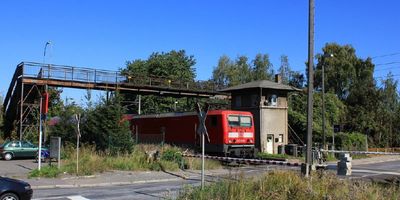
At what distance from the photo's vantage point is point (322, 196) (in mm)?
9273

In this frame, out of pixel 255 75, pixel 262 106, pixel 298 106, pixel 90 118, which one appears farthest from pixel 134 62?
pixel 90 118

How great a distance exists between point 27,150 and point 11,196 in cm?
2492

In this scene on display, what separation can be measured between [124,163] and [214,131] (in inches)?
323

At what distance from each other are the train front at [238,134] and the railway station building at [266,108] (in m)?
8.47

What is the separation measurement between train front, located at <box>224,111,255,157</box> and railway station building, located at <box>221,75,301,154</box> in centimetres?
847

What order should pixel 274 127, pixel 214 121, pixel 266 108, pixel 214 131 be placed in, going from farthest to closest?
pixel 274 127 < pixel 266 108 < pixel 214 121 < pixel 214 131

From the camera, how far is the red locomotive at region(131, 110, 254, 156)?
31883mm

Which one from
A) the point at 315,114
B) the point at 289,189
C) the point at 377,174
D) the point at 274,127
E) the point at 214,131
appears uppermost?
the point at 315,114

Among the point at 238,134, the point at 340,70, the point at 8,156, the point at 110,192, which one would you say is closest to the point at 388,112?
the point at 340,70

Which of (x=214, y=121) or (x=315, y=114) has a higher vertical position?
(x=315, y=114)

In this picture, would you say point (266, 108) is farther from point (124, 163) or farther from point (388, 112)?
point (388, 112)

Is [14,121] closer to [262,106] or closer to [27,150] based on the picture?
[27,150]

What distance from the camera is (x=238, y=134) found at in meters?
32.8

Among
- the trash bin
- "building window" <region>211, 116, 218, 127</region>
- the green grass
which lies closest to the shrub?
the green grass
